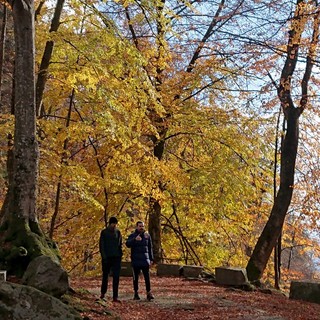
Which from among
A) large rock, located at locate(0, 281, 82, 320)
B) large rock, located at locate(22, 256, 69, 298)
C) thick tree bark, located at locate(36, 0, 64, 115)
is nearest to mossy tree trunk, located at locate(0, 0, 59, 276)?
large rock, located at locate(22, 256, 69, 298)

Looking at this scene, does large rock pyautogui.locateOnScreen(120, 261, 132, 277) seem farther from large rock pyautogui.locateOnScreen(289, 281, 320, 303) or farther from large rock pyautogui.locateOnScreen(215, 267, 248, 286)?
large rock pyautogui.locateOnScreen(289, 281, 320, 303)

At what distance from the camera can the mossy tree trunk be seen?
304 inches

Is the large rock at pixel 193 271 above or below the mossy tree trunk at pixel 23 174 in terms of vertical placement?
below

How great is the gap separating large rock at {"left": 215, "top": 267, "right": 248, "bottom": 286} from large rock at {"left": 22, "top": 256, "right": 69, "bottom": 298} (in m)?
7.07

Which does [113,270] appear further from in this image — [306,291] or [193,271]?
[193,271]

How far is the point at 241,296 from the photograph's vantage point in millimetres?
11039

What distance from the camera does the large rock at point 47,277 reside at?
21.9 feet

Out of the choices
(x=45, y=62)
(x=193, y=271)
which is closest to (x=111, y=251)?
(x=45, y=62)

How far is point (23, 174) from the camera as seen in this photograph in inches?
315

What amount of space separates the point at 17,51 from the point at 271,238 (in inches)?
374

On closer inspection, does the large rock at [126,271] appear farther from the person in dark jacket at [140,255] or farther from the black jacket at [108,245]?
the black jacket at [108,245]

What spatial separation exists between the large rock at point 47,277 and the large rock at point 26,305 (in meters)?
1.37

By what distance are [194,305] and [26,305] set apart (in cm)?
498

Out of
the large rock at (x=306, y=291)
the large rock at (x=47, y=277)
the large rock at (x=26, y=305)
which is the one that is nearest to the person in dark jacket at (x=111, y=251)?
the large rock at (x=47, y=277)
